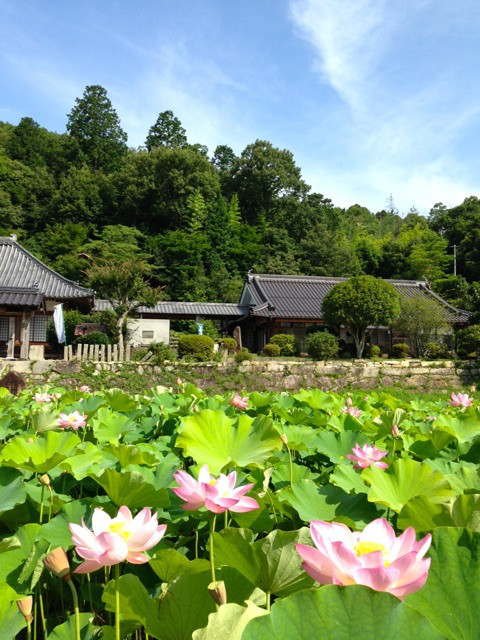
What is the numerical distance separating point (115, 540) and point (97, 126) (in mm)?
41090

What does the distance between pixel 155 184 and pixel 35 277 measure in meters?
17.8

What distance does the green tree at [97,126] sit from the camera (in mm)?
36250

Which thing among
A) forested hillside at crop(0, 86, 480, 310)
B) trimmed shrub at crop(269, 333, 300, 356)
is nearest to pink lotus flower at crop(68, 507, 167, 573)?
trimmed shrub at crop(269, 333, 300, 356)

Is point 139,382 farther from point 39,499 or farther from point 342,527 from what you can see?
point 342,527

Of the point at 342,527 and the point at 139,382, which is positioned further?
the point at 139,382

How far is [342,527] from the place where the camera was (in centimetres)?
57

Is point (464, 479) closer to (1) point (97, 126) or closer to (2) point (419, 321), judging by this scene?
(2) point (419, 321)

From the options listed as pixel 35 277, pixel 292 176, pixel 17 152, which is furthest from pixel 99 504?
pixel 17 152

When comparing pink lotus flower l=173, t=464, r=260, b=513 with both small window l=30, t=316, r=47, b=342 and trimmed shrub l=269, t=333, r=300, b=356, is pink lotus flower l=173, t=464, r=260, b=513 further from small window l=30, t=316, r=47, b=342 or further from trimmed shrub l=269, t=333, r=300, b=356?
trimmed shrub l=269, t=333, r=300, b=356

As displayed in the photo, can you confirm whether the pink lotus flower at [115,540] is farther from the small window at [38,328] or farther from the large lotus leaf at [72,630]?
the small window at [38,328]

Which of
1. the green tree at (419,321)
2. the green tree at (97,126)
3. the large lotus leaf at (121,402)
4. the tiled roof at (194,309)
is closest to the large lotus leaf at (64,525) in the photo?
the large lotus leaf at (121,402)

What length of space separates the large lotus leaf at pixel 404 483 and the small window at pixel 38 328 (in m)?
14.9

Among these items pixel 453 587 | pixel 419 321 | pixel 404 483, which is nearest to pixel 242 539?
pixel 453 587

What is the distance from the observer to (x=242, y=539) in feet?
2.12
